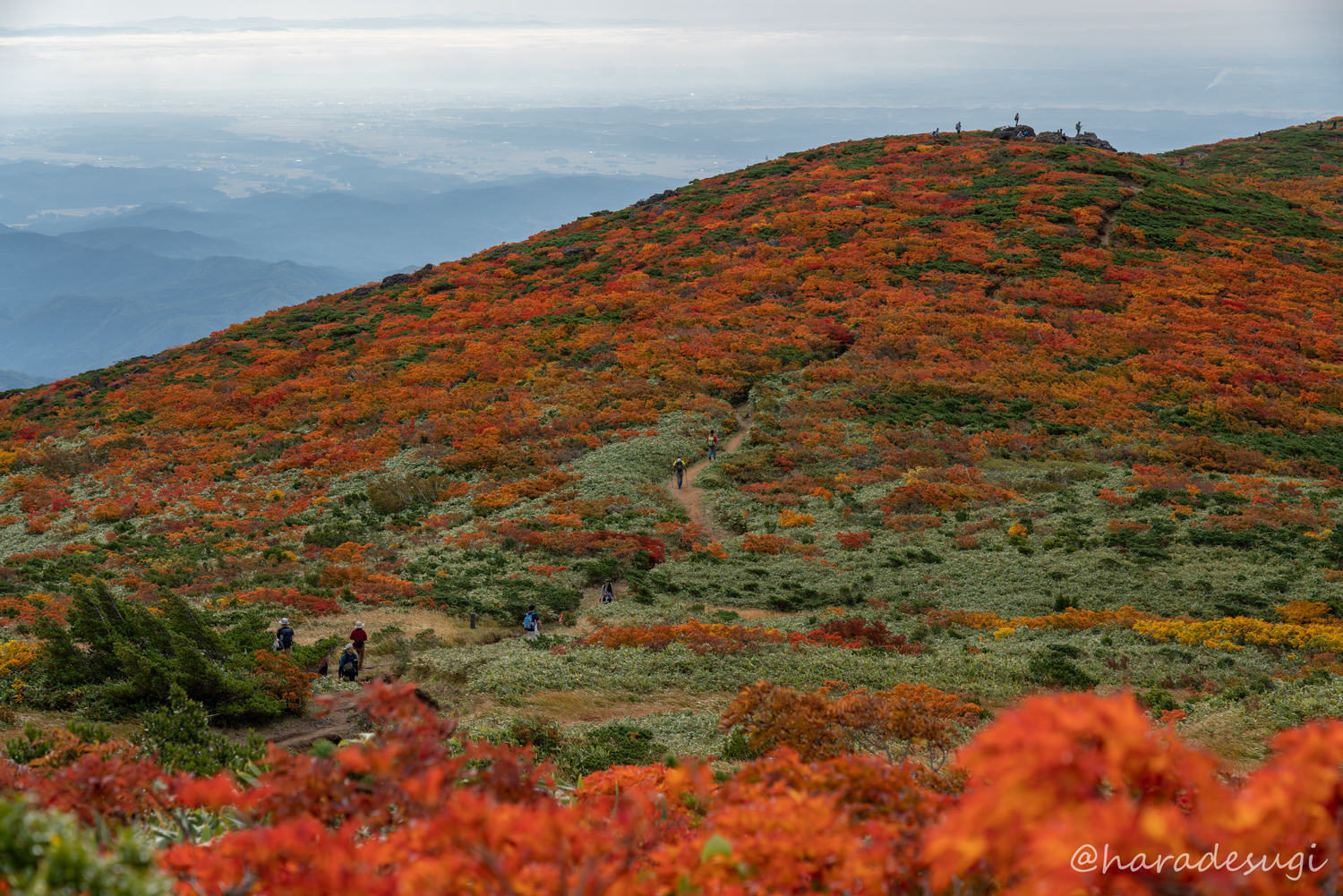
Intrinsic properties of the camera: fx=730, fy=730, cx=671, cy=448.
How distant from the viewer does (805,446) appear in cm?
3347

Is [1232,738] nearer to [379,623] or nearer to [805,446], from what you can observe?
[379,623]

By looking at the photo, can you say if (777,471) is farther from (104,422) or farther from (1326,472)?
(104,422)

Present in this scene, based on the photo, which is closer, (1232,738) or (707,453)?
(1232,738)

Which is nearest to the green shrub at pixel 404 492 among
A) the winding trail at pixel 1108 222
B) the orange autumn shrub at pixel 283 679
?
the orange autumn shrub at pixel 283 679

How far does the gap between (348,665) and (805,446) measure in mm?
22056

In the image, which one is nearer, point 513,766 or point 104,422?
point 513,766

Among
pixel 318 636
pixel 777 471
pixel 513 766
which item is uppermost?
pixel 513 766

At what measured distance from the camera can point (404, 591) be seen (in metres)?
22.4

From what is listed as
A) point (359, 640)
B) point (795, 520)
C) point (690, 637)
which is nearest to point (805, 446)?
point (795, 520)

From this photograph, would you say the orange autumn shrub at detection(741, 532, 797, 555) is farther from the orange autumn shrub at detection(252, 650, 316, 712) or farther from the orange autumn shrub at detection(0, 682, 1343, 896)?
the orange autumn shrub at detection(0, 682, 1343, 896)

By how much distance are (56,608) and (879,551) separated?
24355 millimetres

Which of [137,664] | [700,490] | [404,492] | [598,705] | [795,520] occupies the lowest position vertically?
[598,705]

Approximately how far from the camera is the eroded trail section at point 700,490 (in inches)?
1117

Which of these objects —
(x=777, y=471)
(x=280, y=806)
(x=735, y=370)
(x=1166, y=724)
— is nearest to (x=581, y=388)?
(x=735, y=370)
